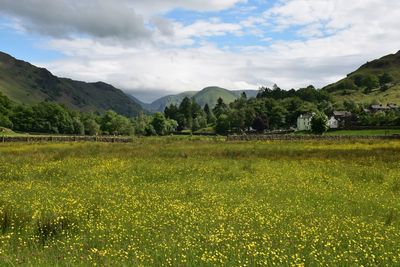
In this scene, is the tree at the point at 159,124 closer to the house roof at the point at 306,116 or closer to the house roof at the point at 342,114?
the house roof at the point at 306,116

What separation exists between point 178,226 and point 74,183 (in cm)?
1147

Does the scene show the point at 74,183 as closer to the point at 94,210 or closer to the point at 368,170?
the point at 94,210

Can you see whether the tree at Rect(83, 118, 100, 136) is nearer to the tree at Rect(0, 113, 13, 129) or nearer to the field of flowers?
the tree at Rect(0, 113, 13, 129)

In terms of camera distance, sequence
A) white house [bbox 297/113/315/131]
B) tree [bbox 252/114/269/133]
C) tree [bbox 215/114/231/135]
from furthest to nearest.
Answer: tree [bbox 215/114/231/135]
tree [bbox 252/114/269/133]
white house [bbox 297/113/315/131]

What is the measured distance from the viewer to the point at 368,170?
27.7 meters

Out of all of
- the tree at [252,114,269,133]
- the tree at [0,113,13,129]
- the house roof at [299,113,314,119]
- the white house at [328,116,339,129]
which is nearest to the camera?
the tree at [0,113,13,129]

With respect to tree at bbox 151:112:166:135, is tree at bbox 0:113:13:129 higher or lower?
higher

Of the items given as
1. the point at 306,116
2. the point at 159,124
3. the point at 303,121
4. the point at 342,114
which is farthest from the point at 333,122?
the point at 159,124

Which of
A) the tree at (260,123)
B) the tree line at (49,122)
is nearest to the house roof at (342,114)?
the tree at (260,123)

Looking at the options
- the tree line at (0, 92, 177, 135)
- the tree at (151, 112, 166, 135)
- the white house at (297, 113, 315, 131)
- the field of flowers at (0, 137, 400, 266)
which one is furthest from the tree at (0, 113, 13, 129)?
the field of flowers at (0, 137, 400, 266)

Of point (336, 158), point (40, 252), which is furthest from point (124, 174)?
point (336, 158)

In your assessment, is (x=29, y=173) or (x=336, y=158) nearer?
(x=29, y=173)

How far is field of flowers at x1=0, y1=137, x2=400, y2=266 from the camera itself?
9453 mm

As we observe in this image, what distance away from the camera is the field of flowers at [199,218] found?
945cm
